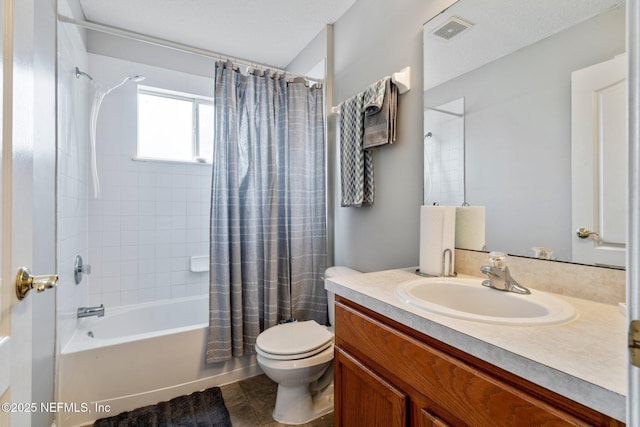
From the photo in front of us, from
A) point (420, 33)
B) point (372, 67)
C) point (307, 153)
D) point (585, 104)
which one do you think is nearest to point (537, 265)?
point (585, 104)

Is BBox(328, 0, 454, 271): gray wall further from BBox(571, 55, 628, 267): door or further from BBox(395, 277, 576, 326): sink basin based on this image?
BBox(571, 55, 628, 267): door

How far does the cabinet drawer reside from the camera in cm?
57

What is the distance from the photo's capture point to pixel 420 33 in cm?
147

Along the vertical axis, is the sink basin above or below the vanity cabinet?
above

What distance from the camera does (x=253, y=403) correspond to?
5.66ft

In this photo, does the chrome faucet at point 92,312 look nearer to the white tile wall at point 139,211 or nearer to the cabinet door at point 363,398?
the white tile wall at point 139,211

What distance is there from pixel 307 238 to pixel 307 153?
0.63 metres

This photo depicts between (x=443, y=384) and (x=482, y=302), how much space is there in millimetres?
432

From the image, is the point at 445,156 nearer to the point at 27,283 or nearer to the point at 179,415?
the point at 27,283

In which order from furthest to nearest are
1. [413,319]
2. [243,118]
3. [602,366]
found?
[243,118] < [413,319] < [602,366]

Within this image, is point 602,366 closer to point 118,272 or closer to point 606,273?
point 606,273

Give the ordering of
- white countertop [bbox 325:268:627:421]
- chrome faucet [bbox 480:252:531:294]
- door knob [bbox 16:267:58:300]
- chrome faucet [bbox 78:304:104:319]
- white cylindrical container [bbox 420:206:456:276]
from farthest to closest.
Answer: chrome faucet [bbox 78:304:104:319], white cylindrical container [bbox 420:206:456:276], chrome faucet [bbox 480:252:531:294], door knob [bbox 16:267:58:300], white countertop [bbox 325:268:627:421]

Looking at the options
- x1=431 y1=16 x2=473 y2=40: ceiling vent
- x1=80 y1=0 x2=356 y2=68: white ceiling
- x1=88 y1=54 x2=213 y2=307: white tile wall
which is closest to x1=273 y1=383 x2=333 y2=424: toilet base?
x1=88 y1=54 x2=213 y2=307: white tile wall

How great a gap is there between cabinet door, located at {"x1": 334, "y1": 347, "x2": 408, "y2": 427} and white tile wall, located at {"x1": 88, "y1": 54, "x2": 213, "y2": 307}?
1916 mm
